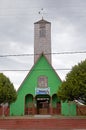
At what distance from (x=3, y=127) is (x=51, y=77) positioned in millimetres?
23941

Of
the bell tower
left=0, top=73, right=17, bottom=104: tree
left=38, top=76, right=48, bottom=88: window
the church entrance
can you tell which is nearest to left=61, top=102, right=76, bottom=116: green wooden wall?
the church entrance

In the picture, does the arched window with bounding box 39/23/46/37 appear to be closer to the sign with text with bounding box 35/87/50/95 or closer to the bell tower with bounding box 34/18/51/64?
the bell tower with bounding box 34/18/51/64

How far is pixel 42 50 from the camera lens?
6425 cm

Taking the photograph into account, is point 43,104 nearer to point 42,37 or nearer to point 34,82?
point 34,82

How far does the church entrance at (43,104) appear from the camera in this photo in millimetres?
58116

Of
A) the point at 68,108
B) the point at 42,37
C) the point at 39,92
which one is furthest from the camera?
the point at 42,37

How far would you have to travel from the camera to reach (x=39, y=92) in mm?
57156

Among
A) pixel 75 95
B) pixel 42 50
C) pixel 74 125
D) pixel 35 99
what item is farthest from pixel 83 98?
pixel 42 50

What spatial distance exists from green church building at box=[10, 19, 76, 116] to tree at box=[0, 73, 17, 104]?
6.42m

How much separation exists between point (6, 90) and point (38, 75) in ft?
33.6

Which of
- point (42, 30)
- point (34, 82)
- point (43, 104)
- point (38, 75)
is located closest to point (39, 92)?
point (34, 82)

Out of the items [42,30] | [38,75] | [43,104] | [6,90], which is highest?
[42,30]

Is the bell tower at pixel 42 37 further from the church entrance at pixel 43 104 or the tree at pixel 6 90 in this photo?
the tree at pixel 6 90

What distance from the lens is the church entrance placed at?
58.1m
